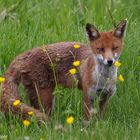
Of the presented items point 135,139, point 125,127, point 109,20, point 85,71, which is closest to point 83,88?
point 85,71

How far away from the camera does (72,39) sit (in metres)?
9.40

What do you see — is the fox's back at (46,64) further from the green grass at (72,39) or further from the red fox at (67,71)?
the green grass at (72,39)

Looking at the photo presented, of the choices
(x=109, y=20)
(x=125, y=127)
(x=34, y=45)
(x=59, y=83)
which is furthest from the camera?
(x=109, y=20)

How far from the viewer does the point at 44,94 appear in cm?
802

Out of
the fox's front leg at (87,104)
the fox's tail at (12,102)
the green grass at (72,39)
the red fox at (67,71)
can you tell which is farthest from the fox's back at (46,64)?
the fox's front leg at (87,104)

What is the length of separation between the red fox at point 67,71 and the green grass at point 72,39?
0.17 meters

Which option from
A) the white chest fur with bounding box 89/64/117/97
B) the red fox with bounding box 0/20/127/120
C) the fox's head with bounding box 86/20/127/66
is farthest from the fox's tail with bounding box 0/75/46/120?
the fox's head with bounding box 86/20/127/66

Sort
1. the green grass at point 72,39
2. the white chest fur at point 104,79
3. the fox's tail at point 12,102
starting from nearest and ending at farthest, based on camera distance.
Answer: the green grass at point 72,39
the fox's tail at point 12,102
the white chest fur at point 104,79

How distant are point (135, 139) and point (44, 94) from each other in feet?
5.65

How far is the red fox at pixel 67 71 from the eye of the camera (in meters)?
7.70

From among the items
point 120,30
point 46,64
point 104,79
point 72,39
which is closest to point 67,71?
point 46,64

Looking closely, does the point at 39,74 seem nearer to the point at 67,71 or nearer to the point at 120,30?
the point at 67,71

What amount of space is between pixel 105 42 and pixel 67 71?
0.66 m

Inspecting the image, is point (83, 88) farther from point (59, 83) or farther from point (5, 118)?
point (5, 118)
